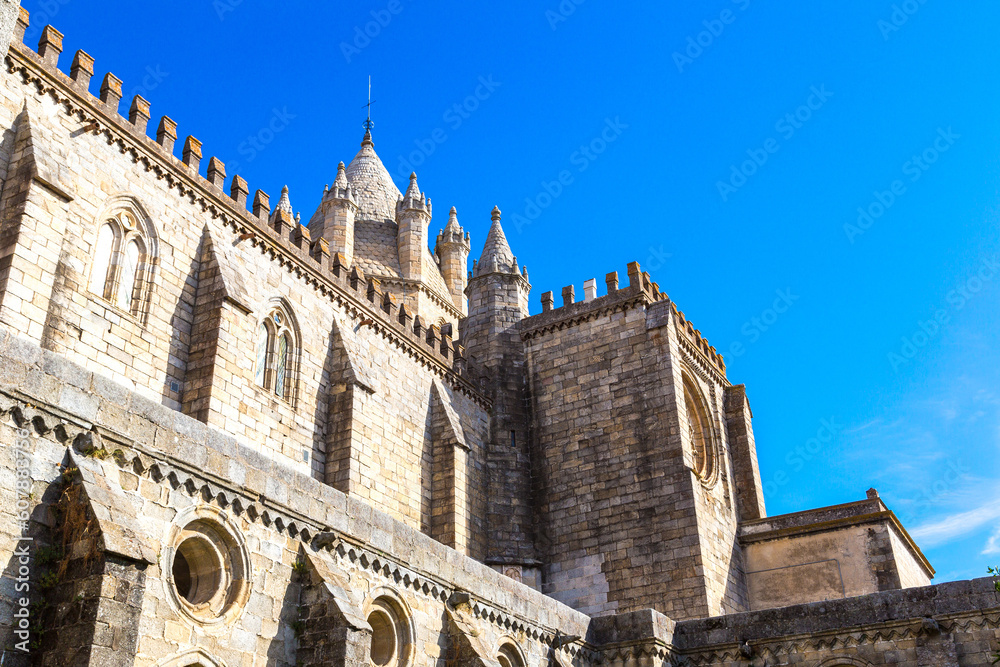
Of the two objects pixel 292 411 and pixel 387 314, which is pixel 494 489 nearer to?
pixel 387 314

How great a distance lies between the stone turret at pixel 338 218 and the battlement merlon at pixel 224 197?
10283 millimetres

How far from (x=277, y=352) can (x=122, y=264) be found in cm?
402

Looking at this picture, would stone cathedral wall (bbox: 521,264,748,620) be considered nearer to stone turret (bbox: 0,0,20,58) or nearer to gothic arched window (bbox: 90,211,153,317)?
gothic arched window (bbox: 90,211,153,317)

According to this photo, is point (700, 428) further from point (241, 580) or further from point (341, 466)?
point (241, 580)

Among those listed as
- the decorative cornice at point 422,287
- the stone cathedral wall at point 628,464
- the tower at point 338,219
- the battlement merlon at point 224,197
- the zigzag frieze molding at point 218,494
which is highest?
the tower at point 338,219

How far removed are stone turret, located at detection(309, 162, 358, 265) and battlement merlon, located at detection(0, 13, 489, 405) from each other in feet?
33.7

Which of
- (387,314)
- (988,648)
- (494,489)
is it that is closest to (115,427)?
(988,648)

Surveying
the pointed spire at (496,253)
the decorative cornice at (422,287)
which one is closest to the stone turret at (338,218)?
the decorative cornice at (422,287)

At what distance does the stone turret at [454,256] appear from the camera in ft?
133

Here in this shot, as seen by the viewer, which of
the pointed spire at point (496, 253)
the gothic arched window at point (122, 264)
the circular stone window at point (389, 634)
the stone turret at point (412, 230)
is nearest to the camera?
the circular stone window at point (389, 634)

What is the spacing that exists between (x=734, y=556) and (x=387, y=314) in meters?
10.7

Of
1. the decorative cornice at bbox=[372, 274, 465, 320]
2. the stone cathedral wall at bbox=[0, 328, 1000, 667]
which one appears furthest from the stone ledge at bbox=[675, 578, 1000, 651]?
the decorative cornice at bbox=[372, 274, 465, 320]

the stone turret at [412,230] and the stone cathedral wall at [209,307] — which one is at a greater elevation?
the stone turret at [412,230]

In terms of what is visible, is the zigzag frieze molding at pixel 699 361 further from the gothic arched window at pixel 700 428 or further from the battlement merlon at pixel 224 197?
the battlement merlon at pixel 224 197
